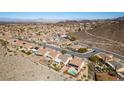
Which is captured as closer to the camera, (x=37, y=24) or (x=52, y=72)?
(x=52, y=72)

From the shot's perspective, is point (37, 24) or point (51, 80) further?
point (37, 24)

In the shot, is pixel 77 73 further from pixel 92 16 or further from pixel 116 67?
pixel 92 16

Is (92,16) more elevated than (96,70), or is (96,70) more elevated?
(92,16)

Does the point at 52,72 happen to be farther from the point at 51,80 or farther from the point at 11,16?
the point at 11,16
